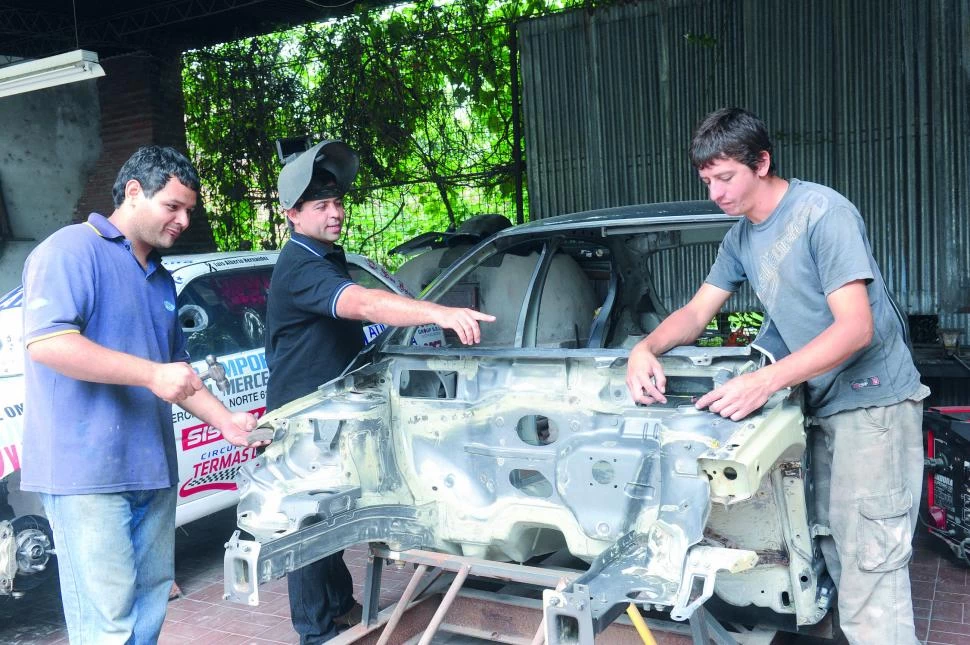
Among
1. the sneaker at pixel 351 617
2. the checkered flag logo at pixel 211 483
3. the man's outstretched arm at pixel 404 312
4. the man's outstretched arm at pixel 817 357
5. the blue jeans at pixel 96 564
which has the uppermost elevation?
the man's outstretched arm at pixel 404 312

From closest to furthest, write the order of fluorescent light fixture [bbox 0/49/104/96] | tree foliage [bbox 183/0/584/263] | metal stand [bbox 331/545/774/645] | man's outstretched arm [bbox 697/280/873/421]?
1. man's outstretched arm [bbox 697/280/873/421]
2. metal stand [bbox 331/545/774/645]
3. fluorescent light fixture [bbox 0/49/104/96]
4. tree foliage [bbox 183/0/584/263]

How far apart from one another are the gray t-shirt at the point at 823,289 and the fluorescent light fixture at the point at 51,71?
12.4 feet

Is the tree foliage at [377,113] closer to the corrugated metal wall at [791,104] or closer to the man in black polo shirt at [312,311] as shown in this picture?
the corrugated metal wall at [791,104]

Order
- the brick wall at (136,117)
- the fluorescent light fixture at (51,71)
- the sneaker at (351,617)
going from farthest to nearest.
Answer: the brick wall at (136,117) < the fluorescent light fixture at (51,71) < the sneaker at (351,617)

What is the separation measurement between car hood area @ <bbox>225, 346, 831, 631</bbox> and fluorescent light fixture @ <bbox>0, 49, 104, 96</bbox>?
2621mm

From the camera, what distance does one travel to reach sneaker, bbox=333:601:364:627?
385 cm

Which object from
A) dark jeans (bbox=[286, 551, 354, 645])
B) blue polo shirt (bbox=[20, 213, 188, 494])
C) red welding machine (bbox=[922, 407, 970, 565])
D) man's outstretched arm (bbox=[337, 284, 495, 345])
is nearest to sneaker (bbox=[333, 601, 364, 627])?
dark jeans (bbox=[286, 551, 354, 645])

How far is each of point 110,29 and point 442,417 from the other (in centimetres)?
894

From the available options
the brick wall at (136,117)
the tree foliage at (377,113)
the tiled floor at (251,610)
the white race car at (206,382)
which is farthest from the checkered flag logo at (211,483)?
the brick wall at (136,117)

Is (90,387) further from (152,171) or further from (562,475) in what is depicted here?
(562,475)

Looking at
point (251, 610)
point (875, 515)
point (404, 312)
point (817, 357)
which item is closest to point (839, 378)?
point (817, 357)

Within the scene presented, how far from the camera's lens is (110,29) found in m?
10.1

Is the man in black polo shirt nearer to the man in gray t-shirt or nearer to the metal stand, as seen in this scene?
the metal stand

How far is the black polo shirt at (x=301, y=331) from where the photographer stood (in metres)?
3.46
